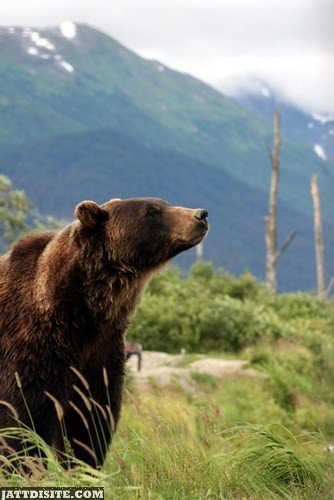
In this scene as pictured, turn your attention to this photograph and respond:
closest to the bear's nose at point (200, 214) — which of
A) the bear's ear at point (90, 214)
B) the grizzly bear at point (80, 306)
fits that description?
the grizzly bear at point (80, 306)

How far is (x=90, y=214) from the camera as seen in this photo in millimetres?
5590

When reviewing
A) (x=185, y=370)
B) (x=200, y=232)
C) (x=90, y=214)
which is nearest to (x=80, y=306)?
(x=90, y=214)

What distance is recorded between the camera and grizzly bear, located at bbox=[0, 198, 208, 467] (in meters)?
5.16

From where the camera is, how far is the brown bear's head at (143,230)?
5.55 meters

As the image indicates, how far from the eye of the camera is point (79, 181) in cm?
19588

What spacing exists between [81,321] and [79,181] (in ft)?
629

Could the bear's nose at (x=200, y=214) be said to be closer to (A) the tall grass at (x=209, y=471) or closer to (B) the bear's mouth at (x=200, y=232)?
(B) the bear's mouth at (x=200, y=232)

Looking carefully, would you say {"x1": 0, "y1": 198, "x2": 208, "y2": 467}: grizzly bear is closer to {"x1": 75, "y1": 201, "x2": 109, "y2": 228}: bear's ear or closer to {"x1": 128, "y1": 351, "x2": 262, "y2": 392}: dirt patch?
{"x1": 75, "y1": 201, "x2": 109, "y2": 228}: bear's ear

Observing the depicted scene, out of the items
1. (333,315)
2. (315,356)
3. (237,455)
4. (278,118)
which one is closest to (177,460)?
(237,455)

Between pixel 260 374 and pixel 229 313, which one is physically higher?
pixel 260 374

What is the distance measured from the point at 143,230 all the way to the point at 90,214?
303mm

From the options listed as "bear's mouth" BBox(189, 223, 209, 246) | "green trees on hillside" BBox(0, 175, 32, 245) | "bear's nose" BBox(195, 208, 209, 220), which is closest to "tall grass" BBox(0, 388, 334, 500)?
"bear's mouth" BBox(189, 223, 209, 246)

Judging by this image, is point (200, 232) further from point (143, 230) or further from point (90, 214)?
point (90, 214)

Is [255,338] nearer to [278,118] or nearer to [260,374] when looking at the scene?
[260,374]
